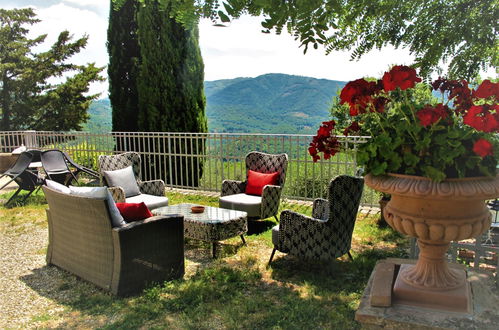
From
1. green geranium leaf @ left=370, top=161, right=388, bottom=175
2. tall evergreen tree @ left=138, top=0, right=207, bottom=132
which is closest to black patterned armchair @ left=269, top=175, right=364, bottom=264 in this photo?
green geranium leaf @ left=370, top=161, right=388, bottom=175

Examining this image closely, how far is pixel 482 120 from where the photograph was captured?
4.84 feet

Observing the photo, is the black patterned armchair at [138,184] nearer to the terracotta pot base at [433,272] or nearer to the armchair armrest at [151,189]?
the armchair armrest at [151,189]

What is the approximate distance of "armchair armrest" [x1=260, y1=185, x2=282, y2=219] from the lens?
569cm

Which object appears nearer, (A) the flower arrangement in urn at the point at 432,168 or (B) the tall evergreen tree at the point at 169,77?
(A) the flower arrangement in urn at the point at 432,168

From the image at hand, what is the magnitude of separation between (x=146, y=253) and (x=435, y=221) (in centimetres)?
281

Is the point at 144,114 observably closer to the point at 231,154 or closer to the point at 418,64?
the point at 231,154

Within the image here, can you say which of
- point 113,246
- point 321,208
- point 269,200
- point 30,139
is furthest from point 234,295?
point 30,139

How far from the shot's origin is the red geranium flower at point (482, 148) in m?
1.45

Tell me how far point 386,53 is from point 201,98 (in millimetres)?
8661

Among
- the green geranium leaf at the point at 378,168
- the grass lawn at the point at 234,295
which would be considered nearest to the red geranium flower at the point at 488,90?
the green geranium leaf at the point at 378,168

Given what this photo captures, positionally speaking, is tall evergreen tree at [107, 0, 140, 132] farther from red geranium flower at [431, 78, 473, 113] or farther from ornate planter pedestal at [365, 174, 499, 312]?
ornate planter pedestal at [365, 174, 499, 312]

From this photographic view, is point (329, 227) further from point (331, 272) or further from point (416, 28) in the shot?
point (416, 28)

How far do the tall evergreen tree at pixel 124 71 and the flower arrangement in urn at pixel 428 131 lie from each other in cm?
1142

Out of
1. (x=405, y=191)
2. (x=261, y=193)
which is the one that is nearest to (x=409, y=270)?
(x=405, y=191)
